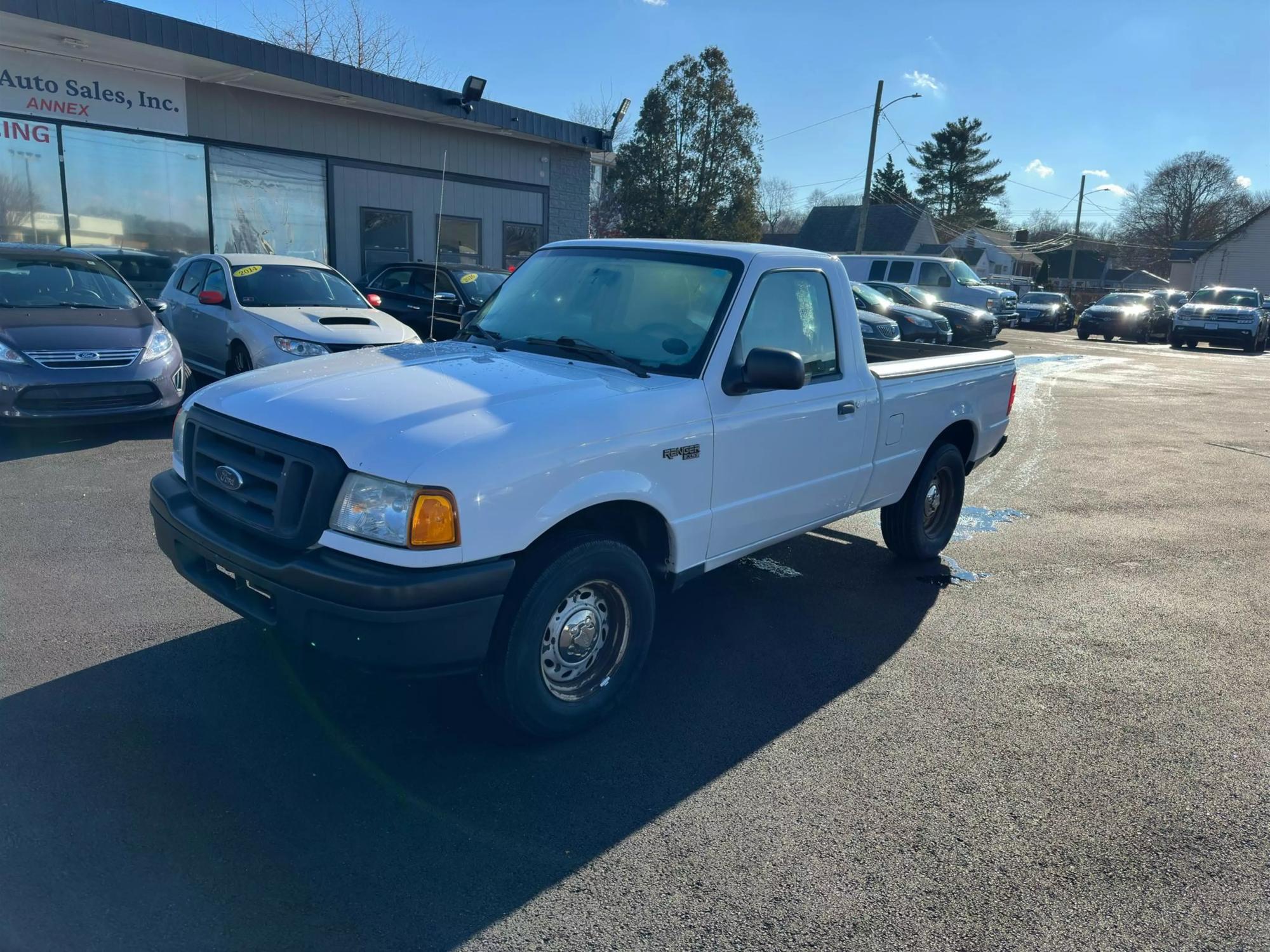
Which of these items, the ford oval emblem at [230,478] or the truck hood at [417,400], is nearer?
the truck hood at [417,400]

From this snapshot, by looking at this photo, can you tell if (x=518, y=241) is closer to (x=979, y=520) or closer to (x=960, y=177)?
(x=979, y=520)

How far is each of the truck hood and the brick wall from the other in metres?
16.8

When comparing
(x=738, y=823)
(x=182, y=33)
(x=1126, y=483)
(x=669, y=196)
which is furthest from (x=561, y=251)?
(x=669, y=196)

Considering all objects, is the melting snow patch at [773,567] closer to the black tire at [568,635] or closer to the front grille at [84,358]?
the black tire at [568,635]

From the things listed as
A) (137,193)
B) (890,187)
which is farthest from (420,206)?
(890,187)

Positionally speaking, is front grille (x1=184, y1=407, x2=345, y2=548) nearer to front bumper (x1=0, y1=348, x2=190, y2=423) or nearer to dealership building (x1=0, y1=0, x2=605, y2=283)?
front bumper (x1=0, y1=348, x2=190, y2=423)

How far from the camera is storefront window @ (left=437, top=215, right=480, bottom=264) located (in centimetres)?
1845

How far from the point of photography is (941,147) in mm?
74188

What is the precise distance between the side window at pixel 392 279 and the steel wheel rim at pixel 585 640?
11894 mm

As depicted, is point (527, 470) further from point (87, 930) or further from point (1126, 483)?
point (1126, 483)

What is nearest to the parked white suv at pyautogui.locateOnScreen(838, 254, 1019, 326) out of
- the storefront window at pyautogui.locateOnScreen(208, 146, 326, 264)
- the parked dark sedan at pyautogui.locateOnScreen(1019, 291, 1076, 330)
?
the parked dark sedan at pyautogui.locateOnScreen(1019, 291, 1076, 330)

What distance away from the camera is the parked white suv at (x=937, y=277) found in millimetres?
24609

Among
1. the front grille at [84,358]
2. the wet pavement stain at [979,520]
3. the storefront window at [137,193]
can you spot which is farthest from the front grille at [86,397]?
the storefront window at [137,193]

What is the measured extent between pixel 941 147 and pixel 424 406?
3128 inches
